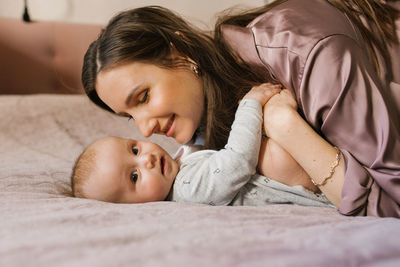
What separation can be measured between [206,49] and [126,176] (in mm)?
420

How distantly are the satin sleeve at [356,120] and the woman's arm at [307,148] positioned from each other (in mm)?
27

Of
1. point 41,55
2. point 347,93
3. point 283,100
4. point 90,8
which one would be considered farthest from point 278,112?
point 90,8

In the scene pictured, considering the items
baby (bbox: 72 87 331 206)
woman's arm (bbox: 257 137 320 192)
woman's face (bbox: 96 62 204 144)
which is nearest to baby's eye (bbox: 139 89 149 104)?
woman's face (bbox: 96 62 204 144)

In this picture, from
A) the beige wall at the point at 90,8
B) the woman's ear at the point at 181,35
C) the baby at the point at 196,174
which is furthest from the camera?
the beige wall at the point at 90,8

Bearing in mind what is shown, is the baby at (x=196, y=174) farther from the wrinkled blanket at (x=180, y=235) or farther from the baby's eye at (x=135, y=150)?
the wrinkled blanket at (x=180, y=235)

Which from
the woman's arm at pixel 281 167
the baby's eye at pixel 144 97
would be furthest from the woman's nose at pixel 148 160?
the woman's arm at pixel 281 167

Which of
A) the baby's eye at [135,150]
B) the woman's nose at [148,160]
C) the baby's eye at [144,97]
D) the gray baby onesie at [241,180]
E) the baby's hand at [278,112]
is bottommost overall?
the baby's eye at [135,150]

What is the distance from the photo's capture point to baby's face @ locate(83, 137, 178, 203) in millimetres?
1024

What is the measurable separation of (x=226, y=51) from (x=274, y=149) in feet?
1.15

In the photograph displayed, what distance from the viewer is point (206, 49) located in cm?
116

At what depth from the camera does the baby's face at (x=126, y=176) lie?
3.36 feet

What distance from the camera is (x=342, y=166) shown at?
896mm

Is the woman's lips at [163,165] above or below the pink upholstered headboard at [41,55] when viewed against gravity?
above

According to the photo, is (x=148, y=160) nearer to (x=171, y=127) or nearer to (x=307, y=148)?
(x=171, y=127)
